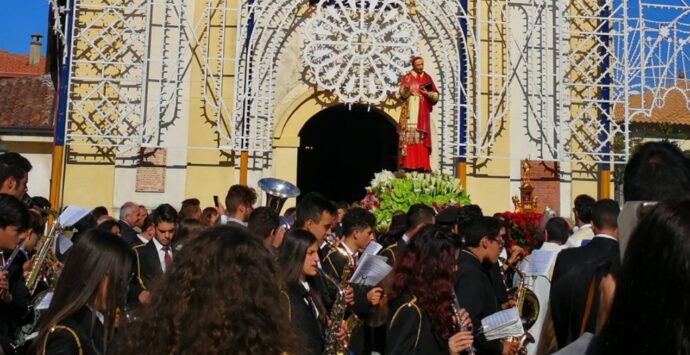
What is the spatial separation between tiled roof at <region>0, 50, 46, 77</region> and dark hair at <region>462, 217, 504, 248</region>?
35.0m

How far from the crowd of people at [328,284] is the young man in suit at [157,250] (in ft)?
0.07

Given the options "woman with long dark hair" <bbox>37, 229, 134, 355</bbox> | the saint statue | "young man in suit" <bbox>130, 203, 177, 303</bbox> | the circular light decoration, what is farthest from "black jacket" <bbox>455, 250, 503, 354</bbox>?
the circular light decoration

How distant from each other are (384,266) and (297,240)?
2.44 feet

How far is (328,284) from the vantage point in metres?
5.91

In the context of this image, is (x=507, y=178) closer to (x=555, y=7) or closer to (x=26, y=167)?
(x=555, y=7)

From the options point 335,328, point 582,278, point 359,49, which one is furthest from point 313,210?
point 359,49

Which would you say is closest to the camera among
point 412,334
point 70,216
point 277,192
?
point 412,334

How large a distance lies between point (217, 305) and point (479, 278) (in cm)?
307

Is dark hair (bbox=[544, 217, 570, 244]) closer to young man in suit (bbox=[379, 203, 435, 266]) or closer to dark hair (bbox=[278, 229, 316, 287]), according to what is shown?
young man in suit (bbox=[379, 203, 435, 266])

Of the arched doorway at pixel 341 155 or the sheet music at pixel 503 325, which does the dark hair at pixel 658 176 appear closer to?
the sheet music at pixel 503 325

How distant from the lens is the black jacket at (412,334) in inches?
161

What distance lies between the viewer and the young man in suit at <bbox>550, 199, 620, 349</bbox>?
125 inches

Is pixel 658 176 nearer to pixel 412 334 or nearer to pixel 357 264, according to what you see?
pixel 412 334

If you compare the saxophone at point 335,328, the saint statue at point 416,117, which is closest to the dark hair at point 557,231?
the saxophone at point 335,328
